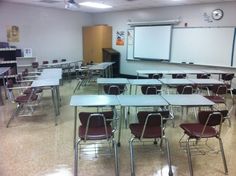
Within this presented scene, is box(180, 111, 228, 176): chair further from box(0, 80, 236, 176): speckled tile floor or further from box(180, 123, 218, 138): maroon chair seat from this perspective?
box(0, 80, 236, 176): speckled tile floor

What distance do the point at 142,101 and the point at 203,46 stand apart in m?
5.14

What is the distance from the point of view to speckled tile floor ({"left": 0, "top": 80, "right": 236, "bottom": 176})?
2953 mm

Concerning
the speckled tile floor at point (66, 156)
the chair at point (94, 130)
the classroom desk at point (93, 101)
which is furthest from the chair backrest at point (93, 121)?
the speckled tile floor at point (66, 156)

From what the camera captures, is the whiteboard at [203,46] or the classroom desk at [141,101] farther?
the whiteboard at [203,46]

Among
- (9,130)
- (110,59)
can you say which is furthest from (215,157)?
(110,59)

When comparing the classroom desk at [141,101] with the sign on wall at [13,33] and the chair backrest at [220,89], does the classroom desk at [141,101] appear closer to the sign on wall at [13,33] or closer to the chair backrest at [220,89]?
the chair backrest at [220,89]

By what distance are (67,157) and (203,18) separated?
6.28 m

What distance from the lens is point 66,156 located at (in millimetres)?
3324

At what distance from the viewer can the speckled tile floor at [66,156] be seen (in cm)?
295

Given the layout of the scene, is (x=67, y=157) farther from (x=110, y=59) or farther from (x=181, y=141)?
(x=110, y=59)

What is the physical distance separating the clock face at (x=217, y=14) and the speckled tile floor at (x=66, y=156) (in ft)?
12.8

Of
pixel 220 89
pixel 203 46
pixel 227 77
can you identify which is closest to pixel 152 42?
pixel 203 46

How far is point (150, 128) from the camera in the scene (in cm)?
299

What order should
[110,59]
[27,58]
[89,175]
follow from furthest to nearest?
[110,59] < [27,58] < [89,175]
